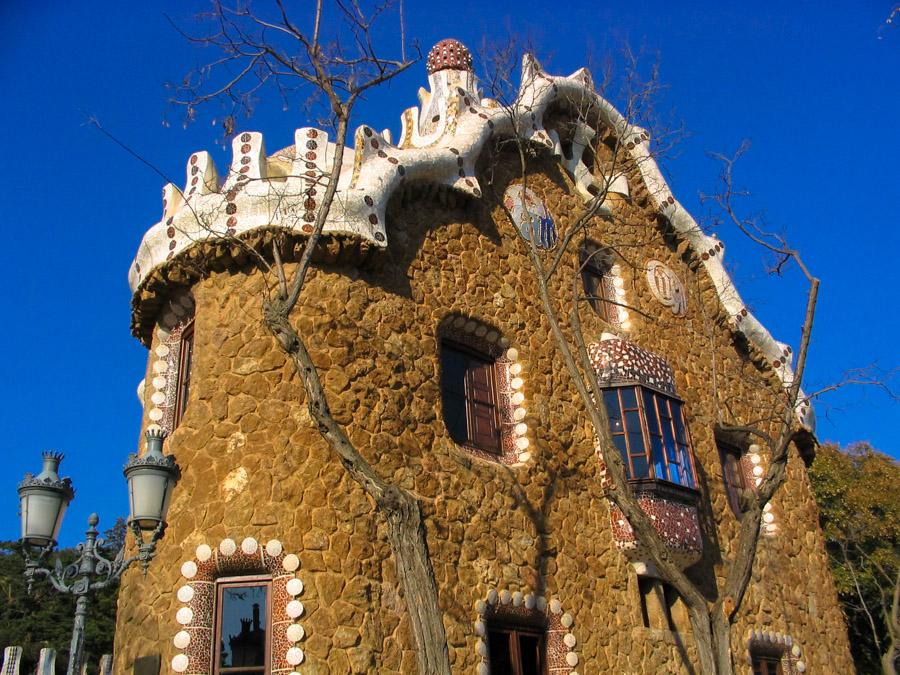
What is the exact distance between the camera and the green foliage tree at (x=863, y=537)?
17453mm

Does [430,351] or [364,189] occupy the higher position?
[364,189]

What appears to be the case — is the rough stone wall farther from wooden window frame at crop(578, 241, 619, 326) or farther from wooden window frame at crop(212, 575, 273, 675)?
wooden window frame at crop(578, 241, 619, 326)

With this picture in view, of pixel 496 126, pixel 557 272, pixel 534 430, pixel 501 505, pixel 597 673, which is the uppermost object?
pixel 496 126

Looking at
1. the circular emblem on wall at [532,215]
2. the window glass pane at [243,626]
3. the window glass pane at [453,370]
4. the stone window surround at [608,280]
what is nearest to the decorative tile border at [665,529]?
the window glass pane at [453,370]

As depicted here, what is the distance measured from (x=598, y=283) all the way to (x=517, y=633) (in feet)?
16.5

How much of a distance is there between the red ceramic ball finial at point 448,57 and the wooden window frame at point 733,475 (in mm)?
5712

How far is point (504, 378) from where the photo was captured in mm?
9156

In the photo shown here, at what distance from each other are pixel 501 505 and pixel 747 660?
160 inches

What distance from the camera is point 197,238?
7.71 m

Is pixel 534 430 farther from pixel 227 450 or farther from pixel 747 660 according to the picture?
pixel 747 660

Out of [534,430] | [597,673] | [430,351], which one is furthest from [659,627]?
[430,351]

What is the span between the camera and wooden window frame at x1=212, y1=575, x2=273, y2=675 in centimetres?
640

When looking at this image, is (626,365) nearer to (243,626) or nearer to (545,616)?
(545,616)

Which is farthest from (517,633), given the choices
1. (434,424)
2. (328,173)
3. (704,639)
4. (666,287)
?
(666,287)
